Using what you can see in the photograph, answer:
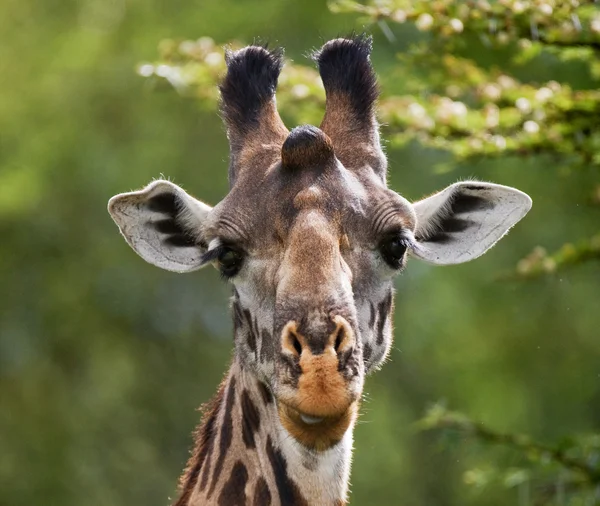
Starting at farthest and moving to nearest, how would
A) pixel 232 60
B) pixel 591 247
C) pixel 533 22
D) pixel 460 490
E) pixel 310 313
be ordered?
1. pixel 460 490
2. pixel 591 247
3. pixel 533 22
4. pixel 232 60
5. pixel 310 313

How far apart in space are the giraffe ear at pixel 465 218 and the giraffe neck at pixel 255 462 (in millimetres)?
1249

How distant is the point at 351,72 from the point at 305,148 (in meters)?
0.93

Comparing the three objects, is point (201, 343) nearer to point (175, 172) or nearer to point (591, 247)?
point (175, 172)

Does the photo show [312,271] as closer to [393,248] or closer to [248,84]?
[393,248]

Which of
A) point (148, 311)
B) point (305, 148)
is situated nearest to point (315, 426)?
point (305, 148)

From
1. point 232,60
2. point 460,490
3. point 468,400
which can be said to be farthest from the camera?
point 460,490

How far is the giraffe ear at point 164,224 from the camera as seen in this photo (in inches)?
290

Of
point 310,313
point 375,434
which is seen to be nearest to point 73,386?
point 375,434

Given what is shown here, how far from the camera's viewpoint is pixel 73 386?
77.9 ft

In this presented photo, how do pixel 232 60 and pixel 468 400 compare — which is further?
pixel 468 400

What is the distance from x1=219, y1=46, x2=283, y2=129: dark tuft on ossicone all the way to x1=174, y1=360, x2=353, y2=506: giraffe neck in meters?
1.42

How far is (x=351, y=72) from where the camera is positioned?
25.2ft

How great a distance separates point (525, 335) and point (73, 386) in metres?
7.80

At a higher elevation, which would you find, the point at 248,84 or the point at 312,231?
the point at 248,84
